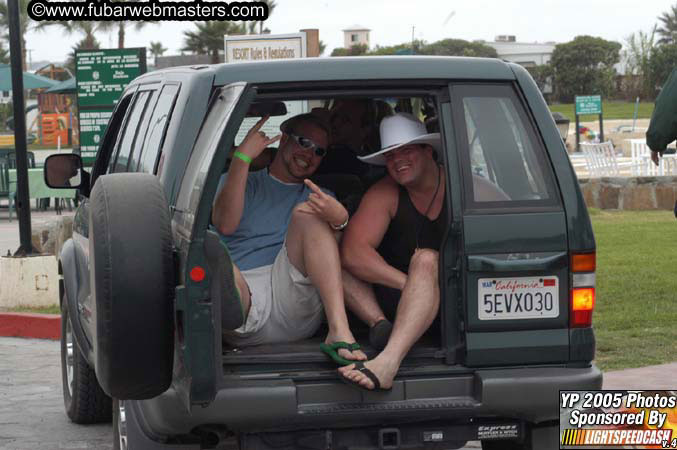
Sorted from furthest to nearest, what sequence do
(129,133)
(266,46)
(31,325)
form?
(266,46) < (31,325) < (129,133)

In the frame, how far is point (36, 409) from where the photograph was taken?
757 cm

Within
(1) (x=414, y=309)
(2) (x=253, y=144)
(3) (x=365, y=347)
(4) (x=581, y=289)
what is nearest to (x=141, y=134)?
(2) (x=253, y=144)

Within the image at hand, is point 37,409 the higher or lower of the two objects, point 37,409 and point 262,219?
the lower

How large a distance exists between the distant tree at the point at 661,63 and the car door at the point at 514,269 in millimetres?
63076

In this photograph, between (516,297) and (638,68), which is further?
(638,68)

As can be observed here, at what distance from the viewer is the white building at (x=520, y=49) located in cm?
10338

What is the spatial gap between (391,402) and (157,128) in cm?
155

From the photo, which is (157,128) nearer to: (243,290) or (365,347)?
(243,290)

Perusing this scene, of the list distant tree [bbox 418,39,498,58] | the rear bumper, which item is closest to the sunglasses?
the rear bumper

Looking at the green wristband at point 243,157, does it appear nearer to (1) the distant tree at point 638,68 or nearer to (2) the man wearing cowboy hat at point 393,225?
(2) the man wearing cowboy hat at point 393,225

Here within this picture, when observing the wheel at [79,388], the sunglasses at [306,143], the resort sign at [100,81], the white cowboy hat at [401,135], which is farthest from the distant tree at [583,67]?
the white cowboy hat at [401,135]

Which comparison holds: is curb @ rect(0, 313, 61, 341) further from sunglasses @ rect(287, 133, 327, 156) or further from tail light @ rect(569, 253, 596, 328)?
tail light @ rect(569, 253, 596, 328)

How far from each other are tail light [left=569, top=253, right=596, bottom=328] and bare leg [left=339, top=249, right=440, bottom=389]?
1.71 ft

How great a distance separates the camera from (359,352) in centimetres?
483
